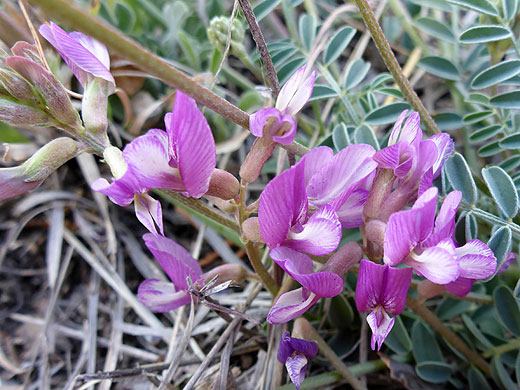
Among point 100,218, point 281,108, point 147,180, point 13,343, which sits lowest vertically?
point 13,343

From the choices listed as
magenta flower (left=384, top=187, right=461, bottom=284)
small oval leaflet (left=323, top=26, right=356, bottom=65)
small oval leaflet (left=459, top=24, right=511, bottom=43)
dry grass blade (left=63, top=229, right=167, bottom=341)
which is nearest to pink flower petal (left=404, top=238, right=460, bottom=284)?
magenta flower (left=384, top=187, right=461, bottom=284)

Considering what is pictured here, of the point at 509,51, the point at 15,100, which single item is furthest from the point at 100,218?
the point at 509,51

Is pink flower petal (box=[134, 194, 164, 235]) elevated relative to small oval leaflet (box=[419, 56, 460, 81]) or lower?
lower

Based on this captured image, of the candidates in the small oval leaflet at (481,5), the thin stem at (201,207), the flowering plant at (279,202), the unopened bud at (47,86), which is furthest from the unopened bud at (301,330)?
the small oval leaflet at (481,5)

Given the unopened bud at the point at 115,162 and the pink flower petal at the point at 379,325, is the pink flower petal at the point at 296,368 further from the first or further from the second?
the unopened bud at the point at 115,162

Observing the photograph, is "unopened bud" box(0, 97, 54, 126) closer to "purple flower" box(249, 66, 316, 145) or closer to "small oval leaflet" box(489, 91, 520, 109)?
"purple flower" box(249, 66, 316, 145)

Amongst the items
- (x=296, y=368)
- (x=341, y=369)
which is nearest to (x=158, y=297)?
(x=296, y=368)

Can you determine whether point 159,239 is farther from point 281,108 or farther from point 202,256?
point 202,256
